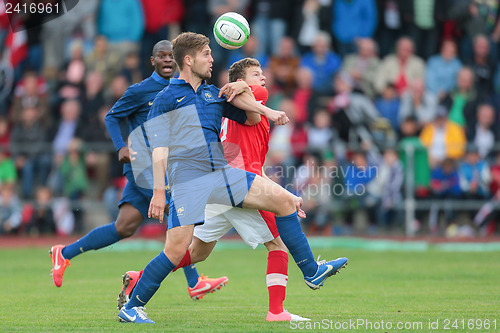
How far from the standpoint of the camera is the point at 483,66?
16.8 meters

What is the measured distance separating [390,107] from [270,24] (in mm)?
3456

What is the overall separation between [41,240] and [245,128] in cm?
960

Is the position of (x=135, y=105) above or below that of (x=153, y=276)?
above

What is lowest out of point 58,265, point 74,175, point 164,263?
point 74,175

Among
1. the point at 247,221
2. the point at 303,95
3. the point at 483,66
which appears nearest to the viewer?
Answer: the point at 247,221

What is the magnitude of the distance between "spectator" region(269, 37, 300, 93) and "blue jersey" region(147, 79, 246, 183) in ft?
33.6

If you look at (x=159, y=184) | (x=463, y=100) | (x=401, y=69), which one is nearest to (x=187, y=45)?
(x=159, y=184)

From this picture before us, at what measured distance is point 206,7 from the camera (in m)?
18.4

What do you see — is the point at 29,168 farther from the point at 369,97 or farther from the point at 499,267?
the point at 499,267

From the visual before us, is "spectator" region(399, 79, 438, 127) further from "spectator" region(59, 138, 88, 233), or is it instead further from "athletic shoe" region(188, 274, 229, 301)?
"athletic shoe" region(188, 274, 229, 301)

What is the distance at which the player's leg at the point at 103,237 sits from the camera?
8641 millimetres

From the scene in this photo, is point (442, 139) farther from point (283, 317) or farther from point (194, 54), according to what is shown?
point (194, 54)

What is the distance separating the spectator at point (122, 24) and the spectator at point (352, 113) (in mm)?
4815

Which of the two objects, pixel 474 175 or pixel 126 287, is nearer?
pixel 126 287
